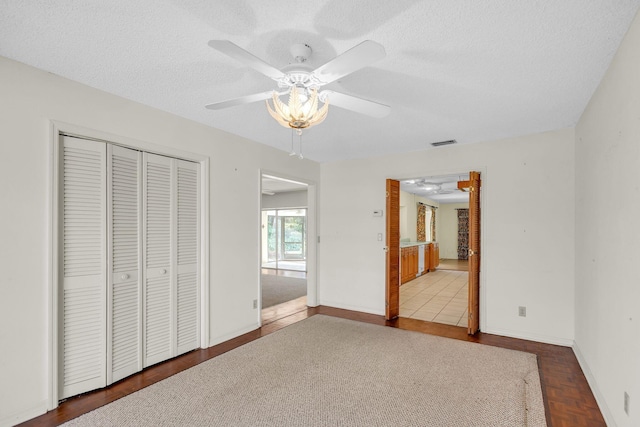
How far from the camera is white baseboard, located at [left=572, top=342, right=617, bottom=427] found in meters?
2.10

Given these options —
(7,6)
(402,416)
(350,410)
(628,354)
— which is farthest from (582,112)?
(7,6)

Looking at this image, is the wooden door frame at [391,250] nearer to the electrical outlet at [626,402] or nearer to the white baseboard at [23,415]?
the electrical outlet at [626,402]

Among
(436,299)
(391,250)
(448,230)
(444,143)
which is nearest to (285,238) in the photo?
(436,299)

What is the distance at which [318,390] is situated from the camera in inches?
99.4

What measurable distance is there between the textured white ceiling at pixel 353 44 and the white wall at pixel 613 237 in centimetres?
25

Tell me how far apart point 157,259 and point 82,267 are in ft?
2.06

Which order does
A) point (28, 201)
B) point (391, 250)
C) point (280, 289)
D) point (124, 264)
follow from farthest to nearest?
1. point (280, 289)
2. point (391, 250)
3. point (124, 264)
4. point (28, 201)

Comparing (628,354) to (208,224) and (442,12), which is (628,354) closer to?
(442,12)

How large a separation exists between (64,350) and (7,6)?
2221 millimetres

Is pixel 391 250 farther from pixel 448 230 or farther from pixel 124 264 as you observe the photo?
pixel 448 230

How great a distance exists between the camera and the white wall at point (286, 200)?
899 centimetres

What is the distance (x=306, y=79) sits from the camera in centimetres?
178

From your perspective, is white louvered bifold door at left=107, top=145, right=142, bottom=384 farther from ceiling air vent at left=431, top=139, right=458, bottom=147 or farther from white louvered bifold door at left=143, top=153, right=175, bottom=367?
ceiling air vent at left=431, top=139, right=458, bottom=147

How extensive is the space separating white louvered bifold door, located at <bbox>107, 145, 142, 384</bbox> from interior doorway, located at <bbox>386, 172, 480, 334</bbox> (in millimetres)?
3059
